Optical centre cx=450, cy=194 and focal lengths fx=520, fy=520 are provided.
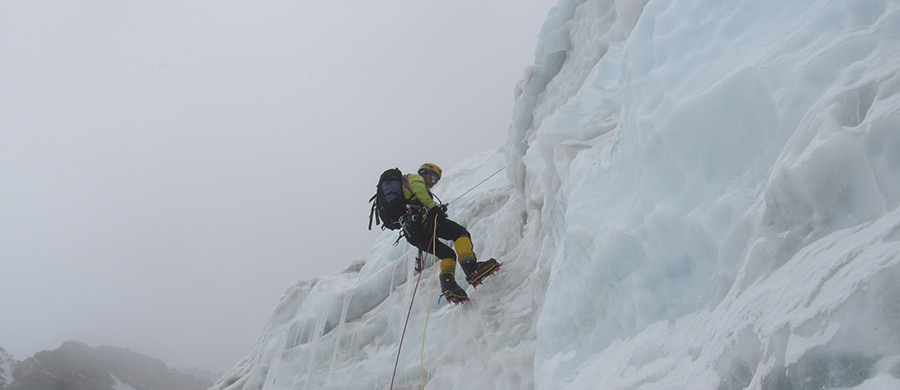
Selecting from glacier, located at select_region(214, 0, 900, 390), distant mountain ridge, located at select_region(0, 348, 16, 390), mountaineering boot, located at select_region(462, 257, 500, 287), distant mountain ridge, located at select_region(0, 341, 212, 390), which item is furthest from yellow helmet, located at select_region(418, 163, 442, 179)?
distant mountain ridge, located at select_region(0, 348, 16, 390)

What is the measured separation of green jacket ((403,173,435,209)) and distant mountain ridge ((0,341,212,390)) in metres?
34.7

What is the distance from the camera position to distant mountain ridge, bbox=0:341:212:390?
30.9 m

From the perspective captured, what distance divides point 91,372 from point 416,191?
39.5m

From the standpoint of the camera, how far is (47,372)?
3112 cm

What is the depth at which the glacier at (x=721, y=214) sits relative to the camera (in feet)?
4.84

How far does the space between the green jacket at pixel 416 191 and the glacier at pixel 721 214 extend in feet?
4.06

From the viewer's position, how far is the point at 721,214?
6.88 feet

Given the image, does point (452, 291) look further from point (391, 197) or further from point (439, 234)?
point (391, 197)

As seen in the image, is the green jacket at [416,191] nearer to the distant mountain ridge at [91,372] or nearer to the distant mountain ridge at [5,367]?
the distant mountain ridge at [91,372]

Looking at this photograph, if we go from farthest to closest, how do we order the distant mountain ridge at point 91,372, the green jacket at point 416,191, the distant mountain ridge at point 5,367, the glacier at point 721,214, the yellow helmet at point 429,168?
the distant mountain ridge at point 5,367 < the distant mountain ridge at point 91,372 < the yellow helmet at point 429,168 < the green jacket at point 416,191 < the glacier at point 721,214

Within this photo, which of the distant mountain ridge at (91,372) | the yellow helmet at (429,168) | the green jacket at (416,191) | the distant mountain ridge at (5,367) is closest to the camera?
the green jacket at (416,191)

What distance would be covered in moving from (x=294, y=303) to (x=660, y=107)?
8.35m

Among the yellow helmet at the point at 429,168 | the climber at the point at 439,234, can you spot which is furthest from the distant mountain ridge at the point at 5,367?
the climber at the point at 439,234

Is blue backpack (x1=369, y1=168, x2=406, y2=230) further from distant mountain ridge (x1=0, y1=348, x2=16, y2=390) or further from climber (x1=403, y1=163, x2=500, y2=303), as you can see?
distant mountain ridge (x1=0, y1=348, x2=16, y2=390)
